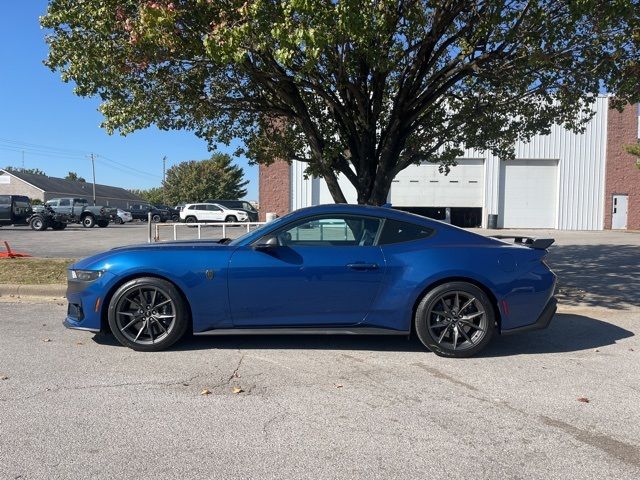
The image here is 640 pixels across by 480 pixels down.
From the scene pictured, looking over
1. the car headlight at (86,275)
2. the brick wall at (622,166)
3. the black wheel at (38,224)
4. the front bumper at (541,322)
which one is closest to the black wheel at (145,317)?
the car headlight at (86,275)

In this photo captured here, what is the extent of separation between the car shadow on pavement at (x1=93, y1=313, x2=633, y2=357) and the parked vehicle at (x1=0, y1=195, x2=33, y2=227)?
2544 centimetres

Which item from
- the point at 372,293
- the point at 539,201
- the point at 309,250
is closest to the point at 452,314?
the point at 372,293

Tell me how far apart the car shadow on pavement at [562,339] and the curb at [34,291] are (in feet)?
20.6

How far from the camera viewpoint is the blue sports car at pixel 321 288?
200 inches

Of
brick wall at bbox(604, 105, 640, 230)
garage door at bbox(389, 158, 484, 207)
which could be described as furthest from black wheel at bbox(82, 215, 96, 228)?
brick wall at bbox(604, 105, 640, 230)

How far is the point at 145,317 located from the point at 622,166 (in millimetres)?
32710

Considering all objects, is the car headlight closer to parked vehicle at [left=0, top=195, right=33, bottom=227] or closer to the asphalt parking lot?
the asphalt parking lot

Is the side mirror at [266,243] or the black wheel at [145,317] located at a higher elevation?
the side mirror at [266,243]

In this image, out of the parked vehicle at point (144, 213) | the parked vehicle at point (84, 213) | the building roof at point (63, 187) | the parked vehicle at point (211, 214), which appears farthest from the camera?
the building roof at point (63, 187)

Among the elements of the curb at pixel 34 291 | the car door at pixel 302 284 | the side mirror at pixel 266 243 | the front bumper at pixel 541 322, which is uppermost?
the side mirror at pixel 266 243

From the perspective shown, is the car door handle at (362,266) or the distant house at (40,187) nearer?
the car door handle at (362,266)

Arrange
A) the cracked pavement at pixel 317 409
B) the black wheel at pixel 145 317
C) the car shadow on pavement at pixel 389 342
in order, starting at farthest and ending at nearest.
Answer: the car shadow on pavement at pixel 389 342, the black wheel at pixel 145 317, the cracked pavement at pixel 317 409

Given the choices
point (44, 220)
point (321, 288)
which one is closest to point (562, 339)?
point (321, 288)

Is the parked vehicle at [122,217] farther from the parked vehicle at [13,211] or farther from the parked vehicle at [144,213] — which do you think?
the parked vehicle at [13,211]
